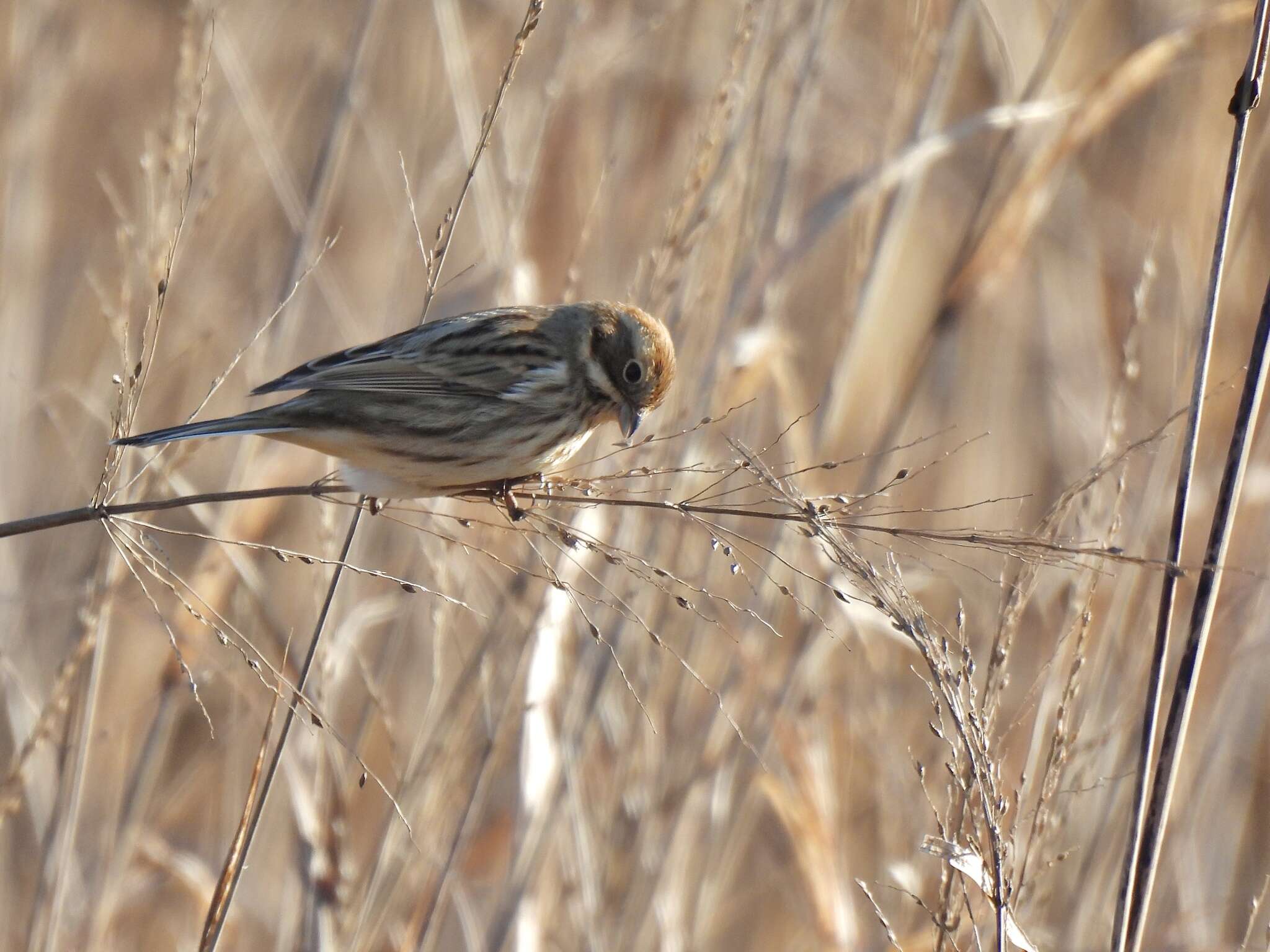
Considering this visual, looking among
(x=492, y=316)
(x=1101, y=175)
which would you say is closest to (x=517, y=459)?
(x=492, y=316)

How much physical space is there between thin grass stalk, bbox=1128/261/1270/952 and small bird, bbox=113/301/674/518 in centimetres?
113

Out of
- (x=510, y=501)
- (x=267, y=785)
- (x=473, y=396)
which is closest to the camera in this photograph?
(x=267, y=785)

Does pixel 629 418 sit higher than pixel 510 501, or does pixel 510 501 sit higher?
pixel 629 418

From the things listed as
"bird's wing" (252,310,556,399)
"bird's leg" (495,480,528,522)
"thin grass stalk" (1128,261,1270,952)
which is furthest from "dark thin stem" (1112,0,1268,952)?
"bird's wing" (252,310,556,399)

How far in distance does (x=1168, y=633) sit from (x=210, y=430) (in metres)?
1.47

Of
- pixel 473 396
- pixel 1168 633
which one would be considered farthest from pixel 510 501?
pixel 1168 633

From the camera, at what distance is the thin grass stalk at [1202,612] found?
165 centimetres

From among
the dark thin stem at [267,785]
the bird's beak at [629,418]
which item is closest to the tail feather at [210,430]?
the dark thin stem at [267,785]

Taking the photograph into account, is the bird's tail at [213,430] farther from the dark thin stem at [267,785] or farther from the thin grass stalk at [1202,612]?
the thin grass stalk at [1202,612]

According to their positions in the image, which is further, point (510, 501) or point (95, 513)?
point (510, 501)

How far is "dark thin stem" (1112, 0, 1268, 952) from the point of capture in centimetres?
167

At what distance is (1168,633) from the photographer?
5.51 feet

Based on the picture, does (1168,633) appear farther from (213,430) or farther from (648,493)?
(213,430)

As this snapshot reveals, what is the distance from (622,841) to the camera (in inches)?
114
